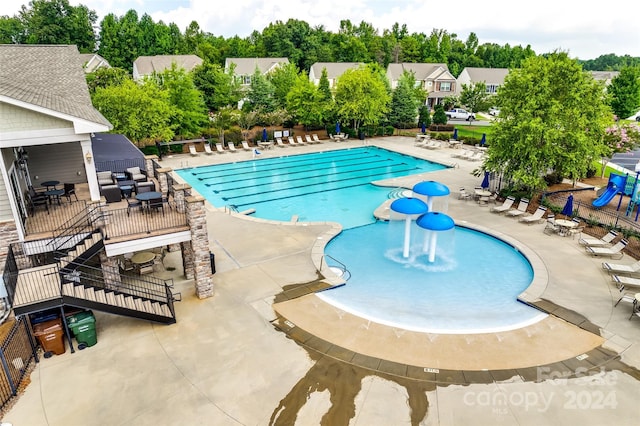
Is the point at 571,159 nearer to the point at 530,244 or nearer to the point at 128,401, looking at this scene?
the point at 530,244

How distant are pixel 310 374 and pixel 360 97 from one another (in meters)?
36.3

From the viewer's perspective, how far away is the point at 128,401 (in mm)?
9484

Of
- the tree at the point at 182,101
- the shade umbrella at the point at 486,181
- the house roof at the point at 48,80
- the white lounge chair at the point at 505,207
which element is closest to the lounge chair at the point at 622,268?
the white lounge chair at the point at 505,207

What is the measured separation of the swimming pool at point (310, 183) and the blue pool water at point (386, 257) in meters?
0.07

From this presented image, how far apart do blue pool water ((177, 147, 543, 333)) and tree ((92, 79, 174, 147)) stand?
14.1ft

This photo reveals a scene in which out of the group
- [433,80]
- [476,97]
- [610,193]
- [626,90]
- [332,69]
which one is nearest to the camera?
[610,193]

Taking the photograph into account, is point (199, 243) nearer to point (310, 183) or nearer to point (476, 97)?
point (310, 183)

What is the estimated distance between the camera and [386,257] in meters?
17.5

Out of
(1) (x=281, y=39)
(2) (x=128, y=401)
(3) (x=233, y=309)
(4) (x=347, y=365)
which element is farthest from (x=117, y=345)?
(1) (x=281, y=39)

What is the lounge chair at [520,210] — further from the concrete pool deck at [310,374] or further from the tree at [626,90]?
the tree at [626,90]

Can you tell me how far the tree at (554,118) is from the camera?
21406 mm

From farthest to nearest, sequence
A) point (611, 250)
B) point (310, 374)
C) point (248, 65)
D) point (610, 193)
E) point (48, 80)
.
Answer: point (248, 65) → point (610, 193) → point (611, 250) → point (48, 80) → point (310, 374)

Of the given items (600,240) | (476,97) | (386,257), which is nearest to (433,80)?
(476,97)

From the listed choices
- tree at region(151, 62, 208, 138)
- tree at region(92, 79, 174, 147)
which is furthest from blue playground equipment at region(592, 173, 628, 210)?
tree at region(151, 62, 208, 138)
